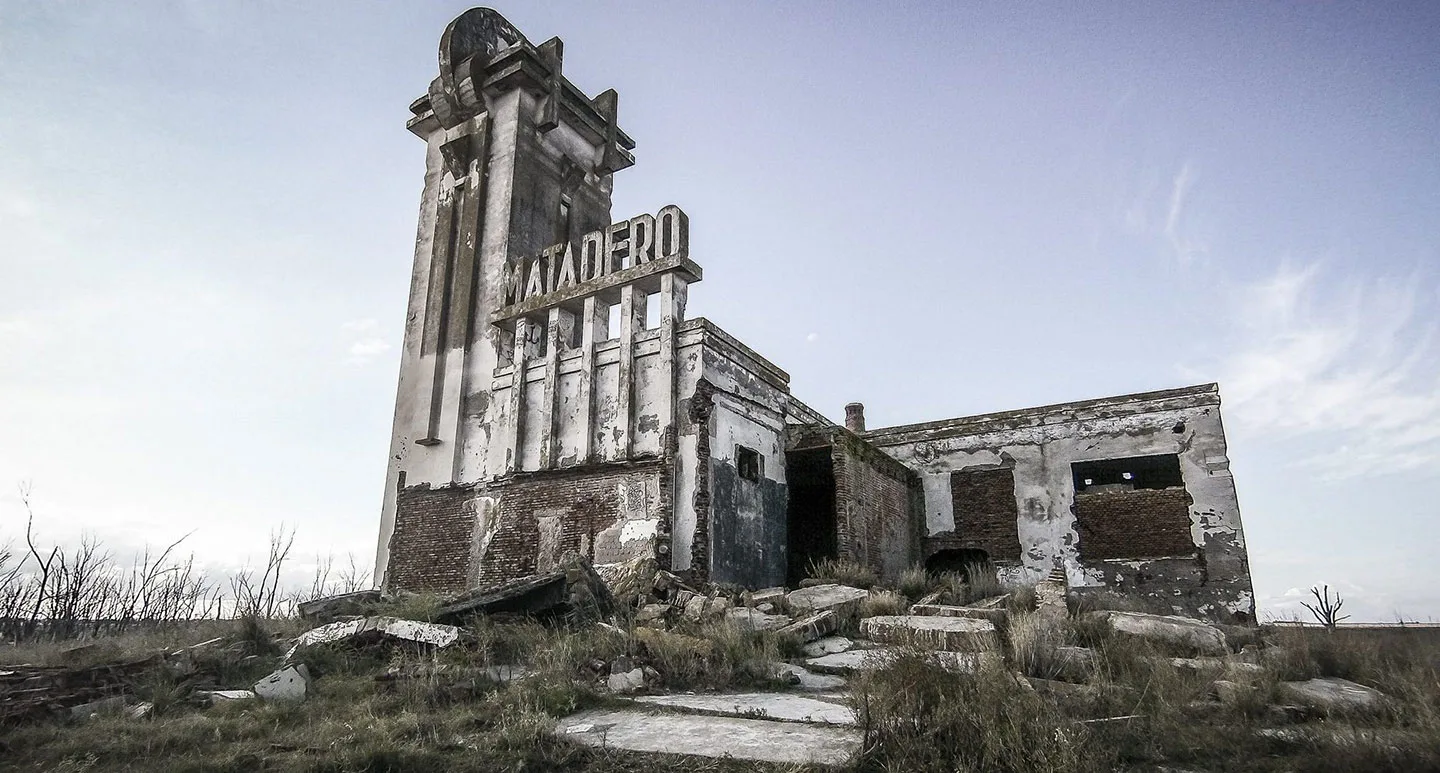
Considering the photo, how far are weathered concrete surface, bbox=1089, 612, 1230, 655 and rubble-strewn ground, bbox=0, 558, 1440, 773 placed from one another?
3cm

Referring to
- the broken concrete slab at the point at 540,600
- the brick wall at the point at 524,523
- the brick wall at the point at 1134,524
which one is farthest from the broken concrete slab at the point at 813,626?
the brick wall at the point at 1134,524

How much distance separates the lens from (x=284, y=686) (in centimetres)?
714

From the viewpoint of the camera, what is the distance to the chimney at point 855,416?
23.3 m

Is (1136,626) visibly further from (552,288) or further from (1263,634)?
(552,288)

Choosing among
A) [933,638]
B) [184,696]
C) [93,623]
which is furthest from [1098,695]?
[93,623]

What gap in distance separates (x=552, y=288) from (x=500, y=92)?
5.55m

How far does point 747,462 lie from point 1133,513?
28.4ft

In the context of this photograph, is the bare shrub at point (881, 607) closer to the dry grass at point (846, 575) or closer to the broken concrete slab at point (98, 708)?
the dry grass at point (846, 575)

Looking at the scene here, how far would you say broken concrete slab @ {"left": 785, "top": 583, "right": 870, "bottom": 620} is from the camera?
10.0 m

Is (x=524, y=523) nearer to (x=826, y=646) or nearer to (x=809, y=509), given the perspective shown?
(x=809, y=509)

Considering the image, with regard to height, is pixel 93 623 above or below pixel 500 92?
below

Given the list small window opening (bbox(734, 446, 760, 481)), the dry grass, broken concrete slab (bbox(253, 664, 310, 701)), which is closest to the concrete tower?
small window opening (bbox(734, 446, 760, 481))

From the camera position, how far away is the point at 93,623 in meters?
14.5

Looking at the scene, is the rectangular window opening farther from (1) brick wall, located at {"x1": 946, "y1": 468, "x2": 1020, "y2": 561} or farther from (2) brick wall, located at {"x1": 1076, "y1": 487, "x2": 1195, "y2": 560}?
(1) brick wall, located at {"x1": 946, "y1": 468, "x2": 1020, "y2": 561}
